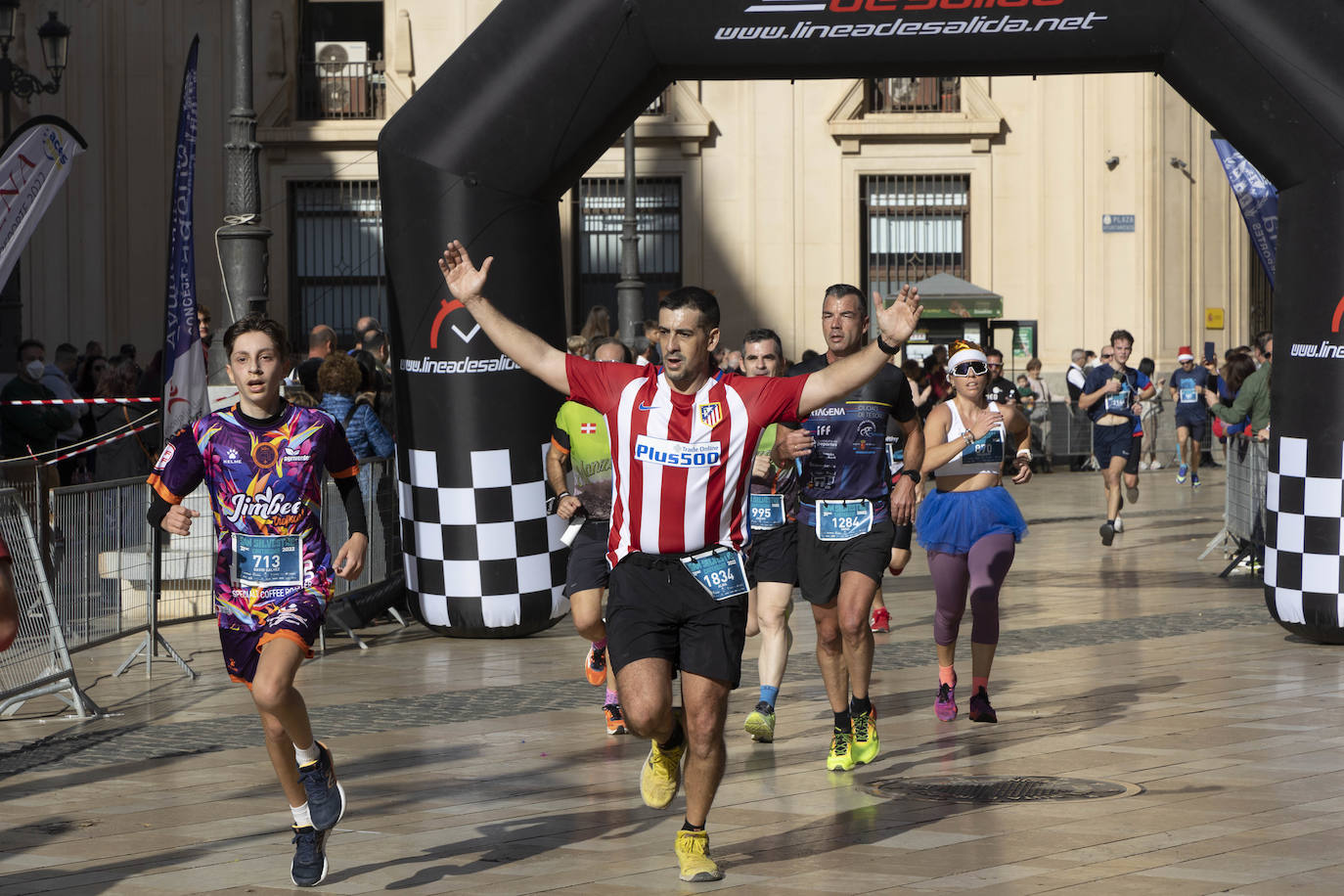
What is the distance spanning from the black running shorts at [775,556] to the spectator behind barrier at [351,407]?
392 centimetres

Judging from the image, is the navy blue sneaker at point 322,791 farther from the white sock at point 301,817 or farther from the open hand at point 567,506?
the open hand at point 567,506

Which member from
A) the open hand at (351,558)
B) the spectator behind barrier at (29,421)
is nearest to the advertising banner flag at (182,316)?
the spectator behind barrier at (29,421)

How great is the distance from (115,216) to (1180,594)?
19.2 m

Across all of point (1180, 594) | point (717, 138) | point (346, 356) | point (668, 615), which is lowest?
point (1180, 594)

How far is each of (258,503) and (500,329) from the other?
0.94 m

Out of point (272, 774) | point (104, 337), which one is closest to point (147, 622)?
point (272, 774)

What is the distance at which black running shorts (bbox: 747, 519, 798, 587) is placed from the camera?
8.76m

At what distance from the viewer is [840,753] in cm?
771

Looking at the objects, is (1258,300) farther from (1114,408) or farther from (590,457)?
(590,457)

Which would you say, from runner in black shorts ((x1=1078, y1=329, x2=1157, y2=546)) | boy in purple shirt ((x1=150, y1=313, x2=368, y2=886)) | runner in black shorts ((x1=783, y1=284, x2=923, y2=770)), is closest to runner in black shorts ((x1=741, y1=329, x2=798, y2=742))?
runner in black shorts ((x1=783, y1=284, x2=923, y2=770))

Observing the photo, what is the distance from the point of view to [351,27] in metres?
29.6

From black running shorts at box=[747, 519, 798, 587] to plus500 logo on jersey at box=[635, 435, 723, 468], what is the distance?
2.59 metres

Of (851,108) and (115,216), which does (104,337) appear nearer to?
(115,216)

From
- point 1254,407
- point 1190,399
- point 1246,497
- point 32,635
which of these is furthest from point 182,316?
point 1190,399
